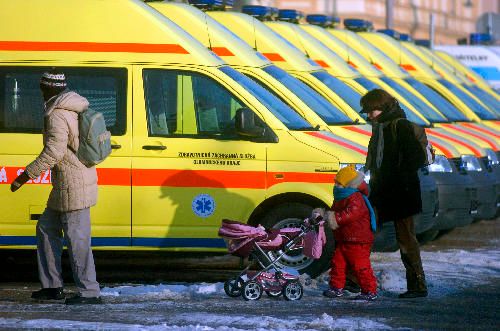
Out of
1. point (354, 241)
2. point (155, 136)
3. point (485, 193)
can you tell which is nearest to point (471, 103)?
point (485, 193)

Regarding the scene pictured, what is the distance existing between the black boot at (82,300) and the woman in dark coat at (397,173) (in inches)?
85.1

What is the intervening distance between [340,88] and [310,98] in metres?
1.92

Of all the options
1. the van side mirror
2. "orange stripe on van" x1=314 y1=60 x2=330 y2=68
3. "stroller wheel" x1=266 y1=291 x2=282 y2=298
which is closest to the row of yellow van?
the van side mirror

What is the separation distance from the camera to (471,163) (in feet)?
59.4

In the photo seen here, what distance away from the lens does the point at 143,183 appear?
44.7 feet

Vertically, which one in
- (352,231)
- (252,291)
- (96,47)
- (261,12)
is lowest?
(252,291)

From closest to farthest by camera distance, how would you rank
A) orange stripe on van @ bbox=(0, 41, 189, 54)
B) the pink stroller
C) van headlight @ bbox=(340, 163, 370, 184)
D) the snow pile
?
the snow pile
the pink stroller
van headlight @ bbox=(340, 163, 370, 184)
orange stripe on van @ bbox=(0, 41, 189, 54)

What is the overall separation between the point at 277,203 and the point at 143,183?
3.41 ft

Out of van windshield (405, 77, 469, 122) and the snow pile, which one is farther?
van windshield (405, 77, 469, 122)

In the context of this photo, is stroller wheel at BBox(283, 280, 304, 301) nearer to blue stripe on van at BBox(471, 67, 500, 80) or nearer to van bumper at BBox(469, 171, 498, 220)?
van bumper at BBox(469, 171, 498, 220)

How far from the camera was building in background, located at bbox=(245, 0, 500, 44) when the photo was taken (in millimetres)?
54156

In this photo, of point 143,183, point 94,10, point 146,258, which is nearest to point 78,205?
point 143,183

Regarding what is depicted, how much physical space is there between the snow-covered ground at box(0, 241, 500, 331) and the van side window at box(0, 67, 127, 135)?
1.42 metres

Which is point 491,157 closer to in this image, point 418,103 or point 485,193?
point 485,193
